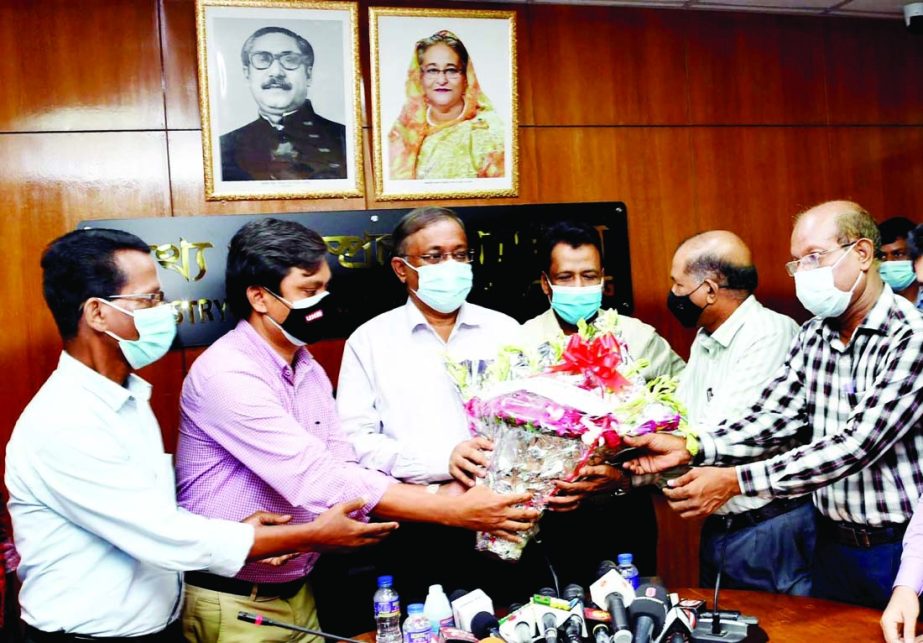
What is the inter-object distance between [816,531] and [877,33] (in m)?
3.14

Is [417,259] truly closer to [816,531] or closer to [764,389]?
[764,389]

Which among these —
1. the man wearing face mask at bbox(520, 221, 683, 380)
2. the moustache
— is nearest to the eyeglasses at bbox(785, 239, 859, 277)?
the man wearing face mask at bbox(520, 221, 683, 380)

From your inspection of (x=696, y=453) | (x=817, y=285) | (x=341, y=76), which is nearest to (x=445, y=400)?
(x=696, y=453)

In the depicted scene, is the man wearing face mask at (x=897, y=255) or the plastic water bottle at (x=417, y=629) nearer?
the plastic water bottle at (x=417, y=629)

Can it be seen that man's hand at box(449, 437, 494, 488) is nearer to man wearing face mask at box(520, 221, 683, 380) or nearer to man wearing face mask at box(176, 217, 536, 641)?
man wearing face mask at box(176, 217, 536, 641)

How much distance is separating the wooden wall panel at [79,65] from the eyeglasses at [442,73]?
118 centimetres

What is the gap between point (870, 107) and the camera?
171 inches

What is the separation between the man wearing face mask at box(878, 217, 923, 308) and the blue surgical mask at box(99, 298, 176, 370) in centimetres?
335

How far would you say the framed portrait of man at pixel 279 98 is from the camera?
3395 mm

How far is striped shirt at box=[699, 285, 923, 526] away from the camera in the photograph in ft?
6.48

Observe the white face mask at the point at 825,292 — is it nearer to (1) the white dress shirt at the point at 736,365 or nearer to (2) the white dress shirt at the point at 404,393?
(1) the white dress shirt at the point at 736,365

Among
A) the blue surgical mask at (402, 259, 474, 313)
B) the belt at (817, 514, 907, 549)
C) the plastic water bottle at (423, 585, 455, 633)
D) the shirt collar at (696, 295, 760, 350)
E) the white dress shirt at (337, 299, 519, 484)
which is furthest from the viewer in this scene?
the shirt collar at (696, 295, 760, 350)

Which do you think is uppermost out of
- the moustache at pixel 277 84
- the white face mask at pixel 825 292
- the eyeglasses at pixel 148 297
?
the moustache at pixel 277 84

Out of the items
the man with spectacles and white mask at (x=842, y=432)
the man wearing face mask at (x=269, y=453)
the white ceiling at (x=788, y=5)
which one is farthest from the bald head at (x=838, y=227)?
the white ceiling at (x=788, y=5)
